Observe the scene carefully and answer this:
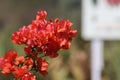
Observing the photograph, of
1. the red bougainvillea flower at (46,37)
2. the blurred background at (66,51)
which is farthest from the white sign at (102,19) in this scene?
the red bougainvillea flower at (46,37)

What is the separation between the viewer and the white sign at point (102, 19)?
3.81 metres

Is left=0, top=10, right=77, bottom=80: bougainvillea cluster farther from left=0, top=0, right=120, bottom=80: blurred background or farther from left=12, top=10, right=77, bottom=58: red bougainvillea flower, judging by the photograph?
left=0, top=0, right=120, bottom=80: blurred background

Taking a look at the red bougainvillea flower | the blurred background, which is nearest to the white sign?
the blurred background

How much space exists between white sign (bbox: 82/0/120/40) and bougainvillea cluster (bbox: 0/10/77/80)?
236 centimetres

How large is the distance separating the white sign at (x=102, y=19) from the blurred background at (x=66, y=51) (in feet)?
1.04

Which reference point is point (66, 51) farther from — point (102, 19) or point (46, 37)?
point (46, 37)

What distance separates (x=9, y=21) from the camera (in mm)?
6410

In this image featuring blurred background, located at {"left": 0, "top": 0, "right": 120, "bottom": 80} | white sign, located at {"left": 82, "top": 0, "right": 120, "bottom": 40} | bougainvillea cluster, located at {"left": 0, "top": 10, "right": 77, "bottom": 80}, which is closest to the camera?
bougainvillea cluster, located at {"left": 0, "top": 10, "right": 77, "bottom": 80}

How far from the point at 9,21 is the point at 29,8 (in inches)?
10.1

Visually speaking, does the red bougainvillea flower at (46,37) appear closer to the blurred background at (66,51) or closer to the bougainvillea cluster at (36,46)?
the bougainvillea cluster at (36,46)

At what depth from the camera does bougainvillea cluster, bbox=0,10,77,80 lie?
141cm

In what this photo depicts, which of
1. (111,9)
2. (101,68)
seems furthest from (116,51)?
(111,9)

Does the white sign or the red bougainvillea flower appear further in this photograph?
the white sign

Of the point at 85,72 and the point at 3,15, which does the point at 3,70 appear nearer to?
the point at 85,72
